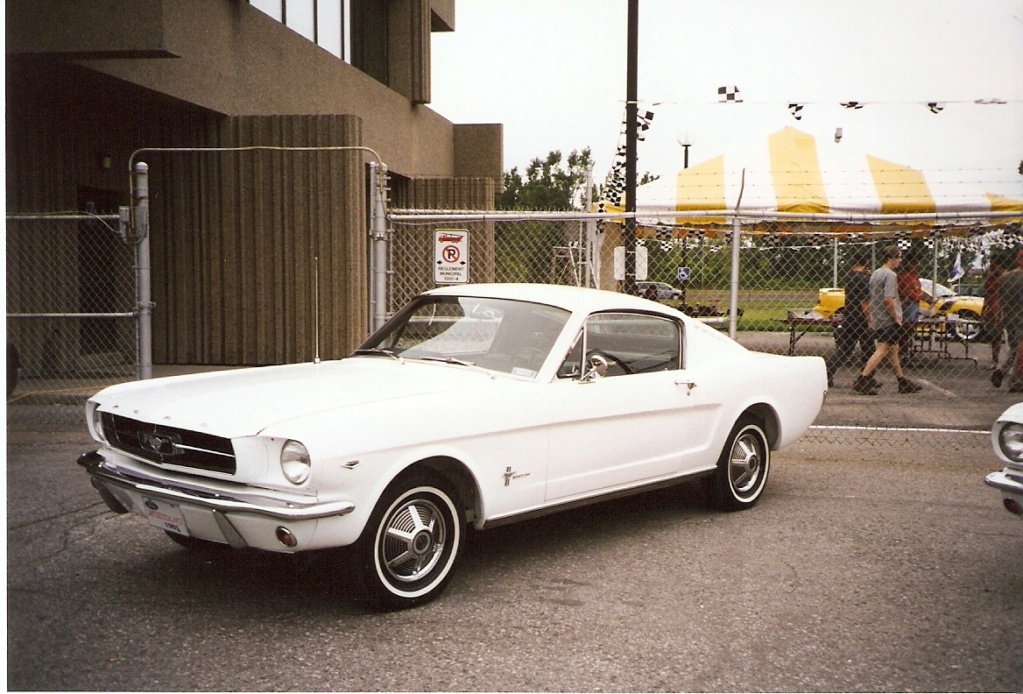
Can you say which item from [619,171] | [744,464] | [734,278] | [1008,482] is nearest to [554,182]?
[619,171]

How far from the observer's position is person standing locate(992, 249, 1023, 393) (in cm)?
1085

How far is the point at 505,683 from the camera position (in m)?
3.36

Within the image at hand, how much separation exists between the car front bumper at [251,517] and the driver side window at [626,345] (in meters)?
1.57

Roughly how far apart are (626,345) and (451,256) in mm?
2223

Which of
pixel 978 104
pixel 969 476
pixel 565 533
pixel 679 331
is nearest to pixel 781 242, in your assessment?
pixel 978 104

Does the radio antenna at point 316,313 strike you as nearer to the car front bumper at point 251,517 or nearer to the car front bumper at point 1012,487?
the car front bumper at point 251,517

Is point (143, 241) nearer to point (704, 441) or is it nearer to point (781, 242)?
point (704, 441)

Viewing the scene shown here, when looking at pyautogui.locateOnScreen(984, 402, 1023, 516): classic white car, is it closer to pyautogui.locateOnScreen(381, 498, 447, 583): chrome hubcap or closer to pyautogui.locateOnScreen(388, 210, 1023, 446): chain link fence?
pyautogui.locateOnScreen(381, 498, 447, 583): chrome hubcap

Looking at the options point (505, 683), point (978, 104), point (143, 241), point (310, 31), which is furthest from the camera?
point (310, 31)

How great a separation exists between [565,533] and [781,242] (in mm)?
8093

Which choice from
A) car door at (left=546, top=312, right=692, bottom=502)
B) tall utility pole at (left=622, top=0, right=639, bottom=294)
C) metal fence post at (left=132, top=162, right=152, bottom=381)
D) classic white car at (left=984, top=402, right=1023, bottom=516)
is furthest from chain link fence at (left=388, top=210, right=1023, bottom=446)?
classic white car at (left=984, top=402, right=1023, bottom=516)

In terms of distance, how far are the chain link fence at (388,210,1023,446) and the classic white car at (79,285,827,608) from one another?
2.16 meters

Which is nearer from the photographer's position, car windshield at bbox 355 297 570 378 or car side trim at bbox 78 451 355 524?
car side trim at bbox 78 451 355 524

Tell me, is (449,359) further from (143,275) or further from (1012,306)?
(1012,306)
